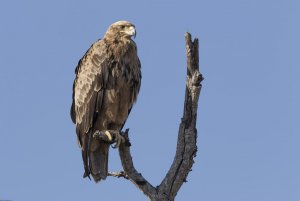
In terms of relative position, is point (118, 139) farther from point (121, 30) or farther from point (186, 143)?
point (121, 30)

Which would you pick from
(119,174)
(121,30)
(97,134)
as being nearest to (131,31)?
(121,30)

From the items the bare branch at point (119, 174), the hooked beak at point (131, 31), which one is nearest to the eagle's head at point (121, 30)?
the hooked beak at point (131, 31)

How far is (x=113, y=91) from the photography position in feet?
29.7

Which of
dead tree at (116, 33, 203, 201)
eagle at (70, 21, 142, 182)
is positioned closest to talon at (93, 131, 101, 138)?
eagle at (70, 21, 142, 182)

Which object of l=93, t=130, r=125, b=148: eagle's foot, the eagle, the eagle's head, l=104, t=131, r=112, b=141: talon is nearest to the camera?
l=93, t=130, r=125, b=148: eagle's foot

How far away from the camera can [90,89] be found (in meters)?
9.30

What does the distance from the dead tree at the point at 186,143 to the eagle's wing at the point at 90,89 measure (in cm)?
194

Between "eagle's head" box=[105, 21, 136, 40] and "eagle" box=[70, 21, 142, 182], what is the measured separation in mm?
15

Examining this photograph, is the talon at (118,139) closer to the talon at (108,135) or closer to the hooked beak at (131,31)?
the talon at (108,135)

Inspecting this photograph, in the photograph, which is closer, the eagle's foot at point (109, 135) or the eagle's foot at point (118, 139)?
the eagle's foot at point (118, 139)

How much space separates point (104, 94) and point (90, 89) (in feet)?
0.97

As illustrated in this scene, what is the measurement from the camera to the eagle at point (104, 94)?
8930 mm

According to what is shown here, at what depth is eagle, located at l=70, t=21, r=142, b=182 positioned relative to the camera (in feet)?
29.3

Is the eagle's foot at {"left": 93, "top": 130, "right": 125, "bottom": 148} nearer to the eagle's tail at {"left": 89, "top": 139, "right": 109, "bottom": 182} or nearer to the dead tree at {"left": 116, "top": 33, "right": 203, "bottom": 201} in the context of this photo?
the eagle's tail at {"left": 89, "top": 139, "right": 109, "bottom": 182}
